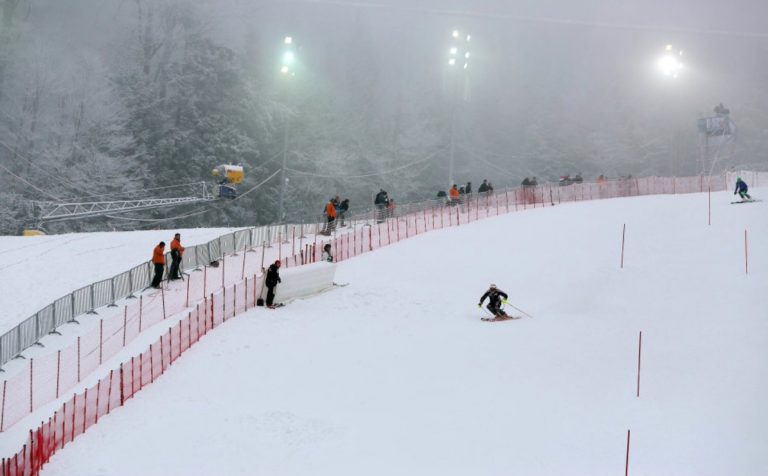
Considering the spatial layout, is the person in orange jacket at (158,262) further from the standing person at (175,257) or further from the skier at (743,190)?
the skier at (743,190)

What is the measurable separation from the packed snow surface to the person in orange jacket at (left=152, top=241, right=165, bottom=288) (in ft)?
15.9

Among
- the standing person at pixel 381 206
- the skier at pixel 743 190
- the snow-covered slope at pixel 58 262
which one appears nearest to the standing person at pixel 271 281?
the snow-covered slope at pixel 58 262

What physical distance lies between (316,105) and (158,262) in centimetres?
5068

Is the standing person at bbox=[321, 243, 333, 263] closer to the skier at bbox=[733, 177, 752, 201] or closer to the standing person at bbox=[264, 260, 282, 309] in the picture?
the standing person at bbox=[264, 260, 282, 309]

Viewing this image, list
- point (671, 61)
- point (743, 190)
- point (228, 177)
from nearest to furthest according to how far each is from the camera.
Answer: point (743, 190), point (228, 177), point (671, 61)

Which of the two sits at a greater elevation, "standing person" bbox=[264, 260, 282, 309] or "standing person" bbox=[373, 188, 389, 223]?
"standing person" bbox=[373, 188, 389, 223]

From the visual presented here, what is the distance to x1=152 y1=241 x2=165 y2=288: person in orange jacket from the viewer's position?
82.3ft

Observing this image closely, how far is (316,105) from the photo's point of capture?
243 feet

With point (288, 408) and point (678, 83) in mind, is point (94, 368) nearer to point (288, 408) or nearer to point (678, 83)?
point (288, 408)

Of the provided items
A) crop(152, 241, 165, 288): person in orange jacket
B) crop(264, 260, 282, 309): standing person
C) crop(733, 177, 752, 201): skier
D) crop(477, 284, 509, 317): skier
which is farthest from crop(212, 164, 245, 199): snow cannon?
crop(733, 177, 752, 201): skier

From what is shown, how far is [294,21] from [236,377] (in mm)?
74584

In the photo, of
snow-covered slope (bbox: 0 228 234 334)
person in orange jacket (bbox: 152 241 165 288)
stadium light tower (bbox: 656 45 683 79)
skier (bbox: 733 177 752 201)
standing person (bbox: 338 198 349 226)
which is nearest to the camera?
person in orange jacket (bbox: 152 241 165 288)

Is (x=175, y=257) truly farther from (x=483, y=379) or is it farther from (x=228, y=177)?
(x=228, y=177)

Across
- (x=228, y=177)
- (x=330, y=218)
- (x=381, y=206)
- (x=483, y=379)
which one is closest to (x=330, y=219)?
(x=330, y=218)
